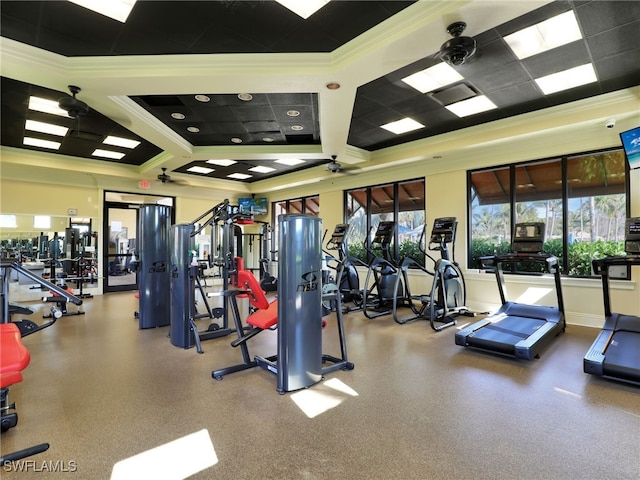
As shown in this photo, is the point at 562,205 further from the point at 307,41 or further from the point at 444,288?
the point at 307,41

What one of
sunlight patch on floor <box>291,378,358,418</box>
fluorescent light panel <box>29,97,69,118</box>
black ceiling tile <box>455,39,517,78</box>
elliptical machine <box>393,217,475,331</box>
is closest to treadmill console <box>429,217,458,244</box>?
elliptical machine <box>393,217,475,331</box>

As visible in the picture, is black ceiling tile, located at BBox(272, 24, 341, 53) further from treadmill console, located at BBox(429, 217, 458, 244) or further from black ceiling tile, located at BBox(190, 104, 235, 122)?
treadmill console, located at BBox(429, 217, 458, 244)

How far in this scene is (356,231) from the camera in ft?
30.6

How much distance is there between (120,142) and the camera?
6949 mm

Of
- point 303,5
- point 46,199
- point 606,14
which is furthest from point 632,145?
point 46,199

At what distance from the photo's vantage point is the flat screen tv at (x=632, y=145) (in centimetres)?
440

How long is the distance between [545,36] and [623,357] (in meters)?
3.37

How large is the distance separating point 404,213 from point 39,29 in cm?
709

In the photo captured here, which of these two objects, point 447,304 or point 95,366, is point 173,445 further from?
point 447,304

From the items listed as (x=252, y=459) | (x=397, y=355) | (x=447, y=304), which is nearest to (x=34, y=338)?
(x=252, y=459)

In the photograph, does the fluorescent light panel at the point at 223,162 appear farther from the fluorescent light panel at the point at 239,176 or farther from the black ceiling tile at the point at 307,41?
the black ceiling tile at the point at 307,41

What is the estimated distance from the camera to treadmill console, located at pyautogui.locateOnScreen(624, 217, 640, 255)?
393cm

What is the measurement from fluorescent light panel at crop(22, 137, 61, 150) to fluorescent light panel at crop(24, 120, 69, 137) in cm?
68

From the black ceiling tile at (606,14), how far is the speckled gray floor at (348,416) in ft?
11.4
